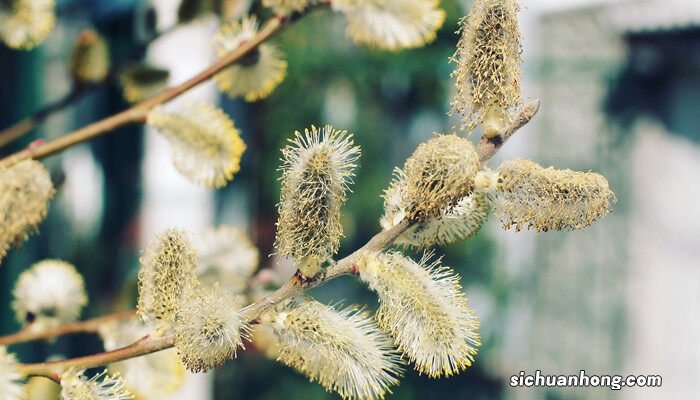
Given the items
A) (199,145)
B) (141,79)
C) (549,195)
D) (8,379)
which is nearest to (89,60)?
(141,79)

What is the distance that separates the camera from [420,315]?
12.2 inches

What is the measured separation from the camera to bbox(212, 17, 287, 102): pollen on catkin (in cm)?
49

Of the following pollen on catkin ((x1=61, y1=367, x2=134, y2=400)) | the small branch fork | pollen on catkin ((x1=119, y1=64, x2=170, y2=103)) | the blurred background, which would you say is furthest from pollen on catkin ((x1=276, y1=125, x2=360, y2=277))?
the blurred background

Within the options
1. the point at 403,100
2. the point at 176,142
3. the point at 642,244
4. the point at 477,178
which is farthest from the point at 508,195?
the point at 403,100

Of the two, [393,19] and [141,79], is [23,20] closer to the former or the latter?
[141,79]

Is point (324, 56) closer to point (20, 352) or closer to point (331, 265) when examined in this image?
point (20, 352)

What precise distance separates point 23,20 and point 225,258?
0.70ft

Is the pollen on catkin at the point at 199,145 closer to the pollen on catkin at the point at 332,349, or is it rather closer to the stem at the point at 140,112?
the stem at the point at 140,112

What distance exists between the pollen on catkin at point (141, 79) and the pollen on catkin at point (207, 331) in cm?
25

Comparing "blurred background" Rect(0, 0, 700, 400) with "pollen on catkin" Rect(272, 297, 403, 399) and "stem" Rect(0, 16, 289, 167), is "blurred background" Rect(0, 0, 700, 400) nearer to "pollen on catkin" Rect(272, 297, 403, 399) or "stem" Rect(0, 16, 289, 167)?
"stem" Rect(0, 16, 289, 167)

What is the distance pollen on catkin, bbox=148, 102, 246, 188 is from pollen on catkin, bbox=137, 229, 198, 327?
10 centimetres

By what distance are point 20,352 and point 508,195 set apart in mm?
954

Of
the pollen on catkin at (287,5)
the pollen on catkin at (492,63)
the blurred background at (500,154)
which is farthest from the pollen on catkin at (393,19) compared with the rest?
the blurred background at (500,154)

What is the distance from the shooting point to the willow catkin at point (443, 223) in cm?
32
